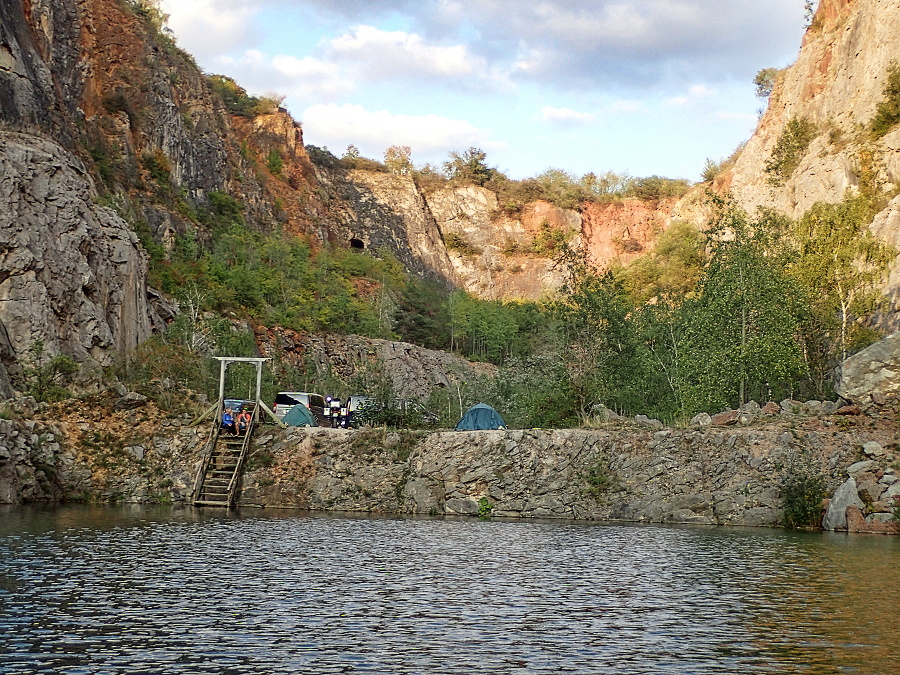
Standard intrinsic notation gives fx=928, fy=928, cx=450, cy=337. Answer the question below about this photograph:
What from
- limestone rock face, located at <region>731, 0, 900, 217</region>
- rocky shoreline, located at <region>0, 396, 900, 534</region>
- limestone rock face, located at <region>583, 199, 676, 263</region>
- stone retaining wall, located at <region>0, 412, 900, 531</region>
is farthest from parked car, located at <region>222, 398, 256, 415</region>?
limestone rock face, located at <region>583, 199, 676, 263</region>

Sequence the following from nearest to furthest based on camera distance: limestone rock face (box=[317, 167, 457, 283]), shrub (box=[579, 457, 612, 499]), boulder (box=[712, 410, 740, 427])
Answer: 1. shrub (box=[579, 457, 612, 499])
2. boulder (box=[712, 410, 740, 427])
3. limestone rock face (box=[317, 167, 457, 283])

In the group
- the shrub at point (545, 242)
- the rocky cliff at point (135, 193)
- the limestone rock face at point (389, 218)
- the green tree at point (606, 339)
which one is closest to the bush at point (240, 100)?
the rocky cliff at point (135, 193)

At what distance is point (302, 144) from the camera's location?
88562mm

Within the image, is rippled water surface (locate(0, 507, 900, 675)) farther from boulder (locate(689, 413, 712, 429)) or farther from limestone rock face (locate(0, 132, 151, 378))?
limestone rock face (locate(0, 132, 151, 378))

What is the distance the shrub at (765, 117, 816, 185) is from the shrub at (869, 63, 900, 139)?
8.65 metres

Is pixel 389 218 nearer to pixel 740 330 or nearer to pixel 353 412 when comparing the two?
pixel 353 412

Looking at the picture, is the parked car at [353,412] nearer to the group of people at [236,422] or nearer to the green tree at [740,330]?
the group of people at [236,422]

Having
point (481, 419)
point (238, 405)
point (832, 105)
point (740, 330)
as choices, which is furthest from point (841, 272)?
point (238, 405)

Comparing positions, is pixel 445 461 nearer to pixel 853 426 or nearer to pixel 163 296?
pixel 853 426

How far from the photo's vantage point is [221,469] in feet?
97.7

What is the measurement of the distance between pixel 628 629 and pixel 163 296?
42120 millimetres

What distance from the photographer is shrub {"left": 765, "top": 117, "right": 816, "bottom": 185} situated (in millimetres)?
60906

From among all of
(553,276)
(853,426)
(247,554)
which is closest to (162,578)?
(247,554)

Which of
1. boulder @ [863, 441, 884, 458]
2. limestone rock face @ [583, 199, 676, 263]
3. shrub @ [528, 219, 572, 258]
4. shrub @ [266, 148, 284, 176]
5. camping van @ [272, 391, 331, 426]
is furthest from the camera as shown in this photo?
shrub @ [528, 219, 572, 258]
